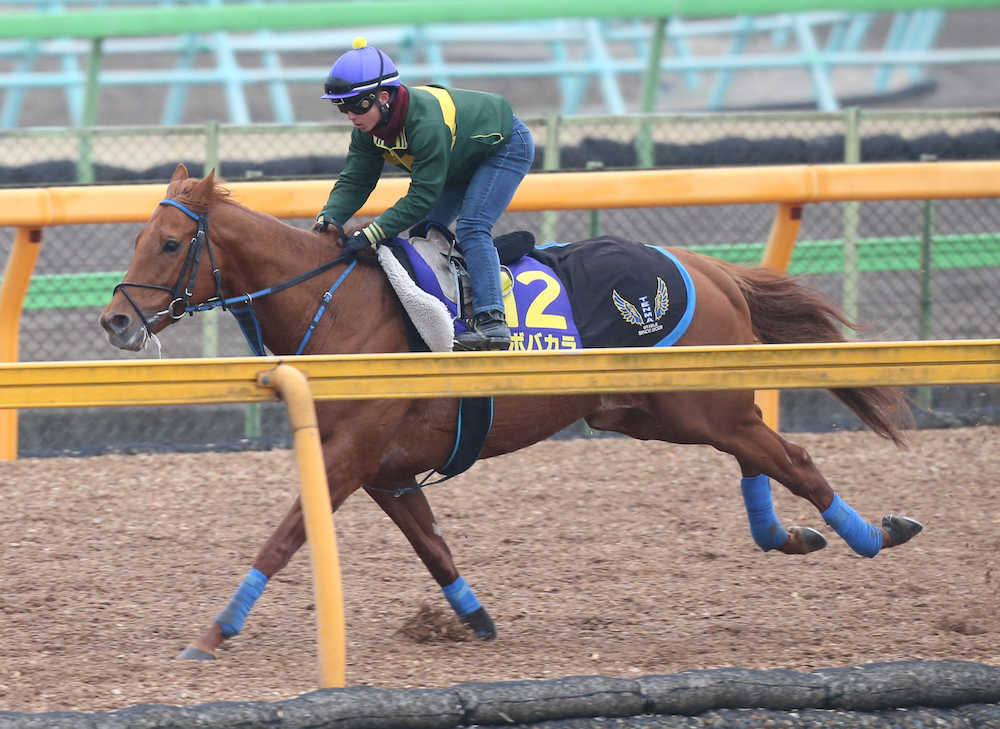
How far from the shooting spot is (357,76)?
4.62m

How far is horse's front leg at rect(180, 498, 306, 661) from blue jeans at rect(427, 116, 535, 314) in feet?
3.22

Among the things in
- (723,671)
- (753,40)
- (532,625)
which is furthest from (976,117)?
(753,40)

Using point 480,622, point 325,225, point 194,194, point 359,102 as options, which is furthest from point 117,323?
point 480,622

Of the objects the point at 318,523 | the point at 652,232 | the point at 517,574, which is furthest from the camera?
the point at 652,232

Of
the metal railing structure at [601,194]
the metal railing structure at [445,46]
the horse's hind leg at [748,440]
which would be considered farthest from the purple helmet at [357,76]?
the metal railing structure at [445,46]

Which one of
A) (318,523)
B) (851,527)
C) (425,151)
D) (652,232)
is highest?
(425,151)

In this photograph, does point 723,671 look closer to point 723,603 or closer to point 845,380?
point 845,380

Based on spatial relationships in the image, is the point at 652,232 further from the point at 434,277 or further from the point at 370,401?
the point at 370,401

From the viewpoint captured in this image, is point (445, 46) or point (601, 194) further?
point (445, 46)

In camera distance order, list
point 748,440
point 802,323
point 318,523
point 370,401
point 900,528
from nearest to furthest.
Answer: point 318,523, point 370,401, point 748,440, point 900,528, point 802,323

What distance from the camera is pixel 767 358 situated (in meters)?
3.86

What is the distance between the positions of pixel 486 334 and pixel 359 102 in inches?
34.0

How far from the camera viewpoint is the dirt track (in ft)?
14.2

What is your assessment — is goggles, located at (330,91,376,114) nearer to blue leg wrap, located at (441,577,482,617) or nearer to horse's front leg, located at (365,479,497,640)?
horse's front leg, located at (365,479,497,640)
